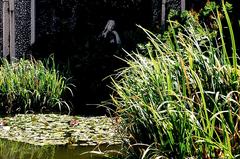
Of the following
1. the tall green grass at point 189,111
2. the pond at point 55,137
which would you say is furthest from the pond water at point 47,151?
the tall green grass at point 189,111

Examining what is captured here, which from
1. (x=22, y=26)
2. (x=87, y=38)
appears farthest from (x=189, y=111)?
(x=22, y=26)

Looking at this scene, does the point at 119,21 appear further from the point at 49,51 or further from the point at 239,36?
the point at 239,36

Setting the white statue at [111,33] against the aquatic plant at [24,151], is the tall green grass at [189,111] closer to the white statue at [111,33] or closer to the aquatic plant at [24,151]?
the aquatic plant at [24,151]

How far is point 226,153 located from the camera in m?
3.46

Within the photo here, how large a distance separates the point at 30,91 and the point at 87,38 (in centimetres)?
247

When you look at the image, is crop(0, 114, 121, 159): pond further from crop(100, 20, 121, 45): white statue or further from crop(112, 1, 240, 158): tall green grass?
crop(100, 20, 121, 45): white statue

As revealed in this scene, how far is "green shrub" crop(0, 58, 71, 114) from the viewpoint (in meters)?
8.80

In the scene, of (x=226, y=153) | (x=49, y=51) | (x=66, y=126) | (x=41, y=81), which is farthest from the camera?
(x=49, y=51)

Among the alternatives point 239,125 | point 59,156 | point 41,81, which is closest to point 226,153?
point 239,125

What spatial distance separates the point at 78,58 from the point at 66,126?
101 inches

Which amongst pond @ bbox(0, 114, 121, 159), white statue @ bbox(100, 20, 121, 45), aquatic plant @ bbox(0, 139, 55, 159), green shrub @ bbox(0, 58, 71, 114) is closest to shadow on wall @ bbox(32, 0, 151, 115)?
white statue @ bbox(100, 20, 121, 45)

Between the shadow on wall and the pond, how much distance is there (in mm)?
1140

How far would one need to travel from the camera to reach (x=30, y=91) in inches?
347

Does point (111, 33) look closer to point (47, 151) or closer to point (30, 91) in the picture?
point (30, 91)
